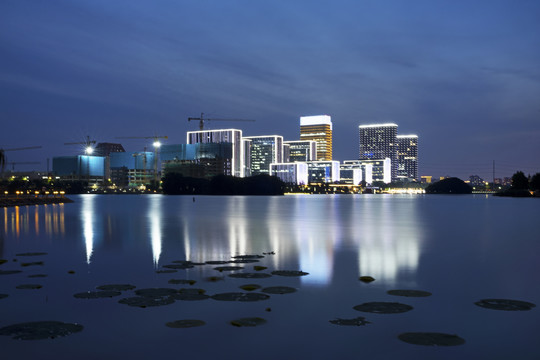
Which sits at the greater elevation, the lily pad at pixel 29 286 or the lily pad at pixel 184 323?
the lily pad at pixel 184 323

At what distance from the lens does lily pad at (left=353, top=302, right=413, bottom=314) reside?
12.0 m

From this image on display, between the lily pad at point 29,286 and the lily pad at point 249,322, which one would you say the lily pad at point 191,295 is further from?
the lily pad at point 29,286

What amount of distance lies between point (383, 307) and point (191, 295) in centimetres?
499

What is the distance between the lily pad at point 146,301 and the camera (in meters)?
12.5

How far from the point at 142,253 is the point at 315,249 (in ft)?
28.2

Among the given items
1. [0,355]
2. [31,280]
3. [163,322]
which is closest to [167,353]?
[163,322]

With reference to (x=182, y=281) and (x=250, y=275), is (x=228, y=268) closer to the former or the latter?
(x=250, y=275)

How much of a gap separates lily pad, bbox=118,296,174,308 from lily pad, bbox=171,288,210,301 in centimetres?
27

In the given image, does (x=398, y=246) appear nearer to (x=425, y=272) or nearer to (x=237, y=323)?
(x=425, y=272)

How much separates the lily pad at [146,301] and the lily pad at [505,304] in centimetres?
801

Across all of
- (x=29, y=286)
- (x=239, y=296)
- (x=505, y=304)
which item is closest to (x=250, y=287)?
(x=239, y=296)

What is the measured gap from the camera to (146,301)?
42.2 ft

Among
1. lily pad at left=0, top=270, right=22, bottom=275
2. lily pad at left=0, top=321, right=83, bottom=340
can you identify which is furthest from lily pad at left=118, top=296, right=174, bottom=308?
lily pad at left=0, top=270, right=22, bottom=275

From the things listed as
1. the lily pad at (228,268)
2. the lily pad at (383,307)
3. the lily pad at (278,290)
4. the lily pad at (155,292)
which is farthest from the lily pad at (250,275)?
the lily pad at (383,307)
